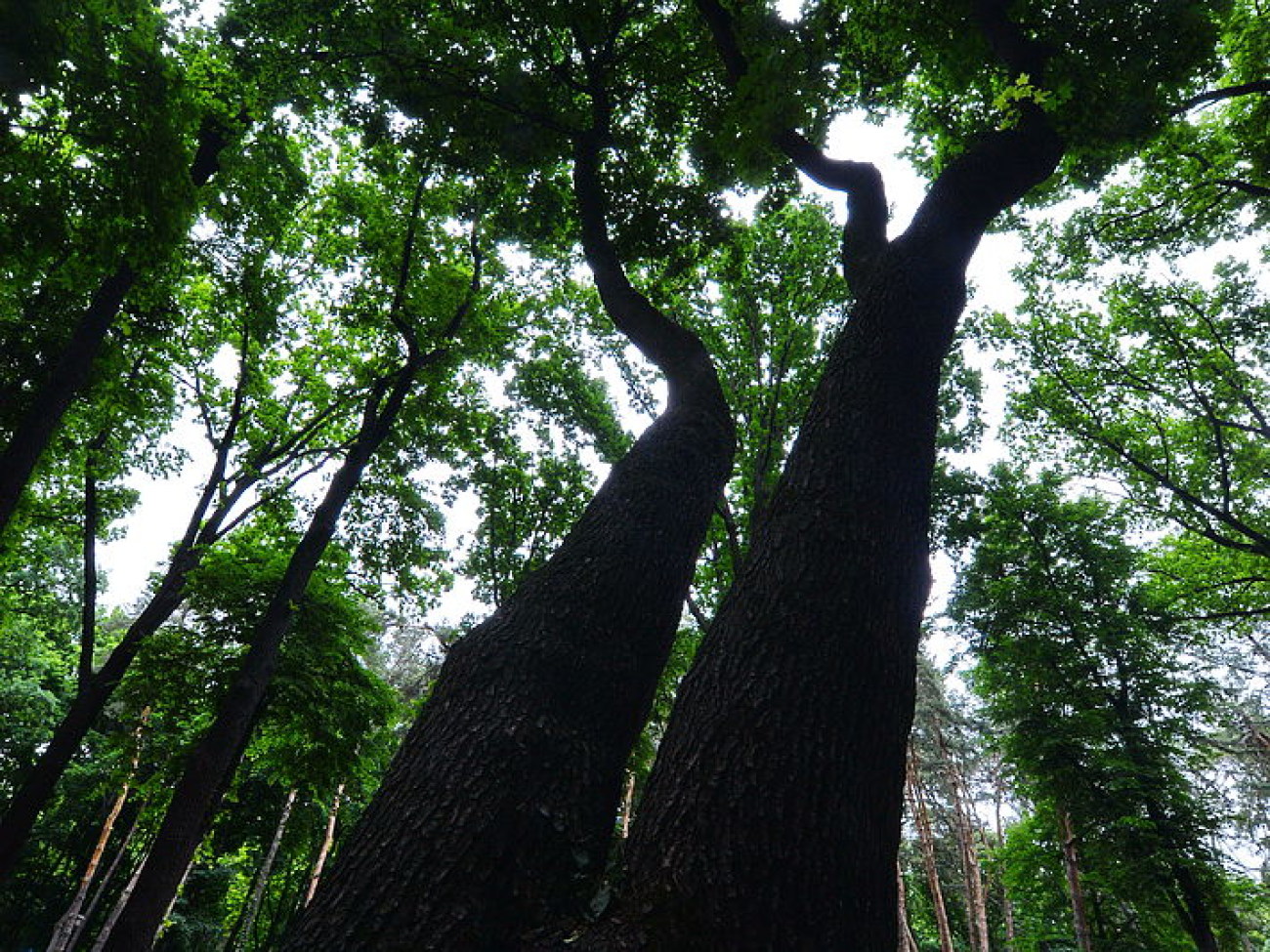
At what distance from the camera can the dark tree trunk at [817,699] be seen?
61.4 inches

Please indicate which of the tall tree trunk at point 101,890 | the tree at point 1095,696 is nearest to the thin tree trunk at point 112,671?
the tall tree trunk at point 101,890

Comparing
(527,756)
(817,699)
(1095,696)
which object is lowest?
(527,756)

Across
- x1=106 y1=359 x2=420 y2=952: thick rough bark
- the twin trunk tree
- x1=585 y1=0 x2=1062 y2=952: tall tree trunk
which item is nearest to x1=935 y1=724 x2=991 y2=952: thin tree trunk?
x1=106 y1=359 x2=420 y2=952: thick rough bark

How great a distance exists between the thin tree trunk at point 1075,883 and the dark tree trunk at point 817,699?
1467 centimetres

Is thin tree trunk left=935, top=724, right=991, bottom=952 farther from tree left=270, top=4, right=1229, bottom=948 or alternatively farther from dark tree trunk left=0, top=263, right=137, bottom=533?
dark tree trunk left=0, top=263, right=137, bottom=533

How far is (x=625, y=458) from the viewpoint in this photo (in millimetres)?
3492

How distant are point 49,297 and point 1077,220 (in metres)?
18.8

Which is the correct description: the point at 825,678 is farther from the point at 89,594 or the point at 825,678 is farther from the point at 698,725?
the point at 89,594

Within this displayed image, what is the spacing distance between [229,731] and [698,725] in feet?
24.4

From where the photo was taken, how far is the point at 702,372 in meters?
4.12

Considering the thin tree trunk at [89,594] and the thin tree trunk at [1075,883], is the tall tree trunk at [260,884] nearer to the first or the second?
the thin tree trunk at [89,594]

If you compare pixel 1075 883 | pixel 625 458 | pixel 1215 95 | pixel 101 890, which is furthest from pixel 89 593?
pixel 1075 883

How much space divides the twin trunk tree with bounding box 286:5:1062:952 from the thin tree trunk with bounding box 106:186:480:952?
6.52 metres

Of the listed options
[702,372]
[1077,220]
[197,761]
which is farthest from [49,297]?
[1077,220]
